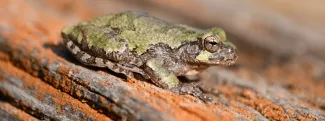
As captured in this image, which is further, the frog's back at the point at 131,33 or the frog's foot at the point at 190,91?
the frog's back at the point at 131,33

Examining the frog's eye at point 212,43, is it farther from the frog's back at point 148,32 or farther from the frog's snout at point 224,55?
the frog's back at point 148,32

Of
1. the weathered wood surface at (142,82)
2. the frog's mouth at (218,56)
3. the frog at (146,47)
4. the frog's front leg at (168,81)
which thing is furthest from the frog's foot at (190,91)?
the frog's mouth at (218,56)

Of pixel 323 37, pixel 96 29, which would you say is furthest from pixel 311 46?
pixel 96 29

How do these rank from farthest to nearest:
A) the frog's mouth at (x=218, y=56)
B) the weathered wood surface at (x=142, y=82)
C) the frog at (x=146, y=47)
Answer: the frog's mouth at (x=218, y=56) → the frog at (x=146, y=47) → the weathered wood surface at (x=142, y=82)

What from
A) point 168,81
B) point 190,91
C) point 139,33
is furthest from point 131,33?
point 190,91

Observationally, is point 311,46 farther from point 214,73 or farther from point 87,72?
point 87,72

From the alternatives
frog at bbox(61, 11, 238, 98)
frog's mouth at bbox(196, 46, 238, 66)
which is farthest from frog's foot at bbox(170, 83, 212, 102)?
frog's mouth at bbox(196, 46, 238, 66)

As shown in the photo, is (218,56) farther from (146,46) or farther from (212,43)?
(146,46)
